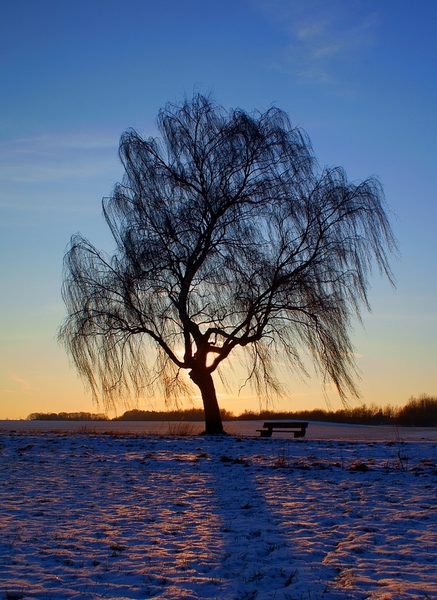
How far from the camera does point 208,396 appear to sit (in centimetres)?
1842

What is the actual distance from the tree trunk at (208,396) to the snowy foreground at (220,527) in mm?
6075

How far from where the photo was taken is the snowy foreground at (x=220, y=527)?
5004mm

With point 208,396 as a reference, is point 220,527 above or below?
below

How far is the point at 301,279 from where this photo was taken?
1669 centimetres

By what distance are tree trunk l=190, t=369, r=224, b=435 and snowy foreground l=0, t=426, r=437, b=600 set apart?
6.07 meters

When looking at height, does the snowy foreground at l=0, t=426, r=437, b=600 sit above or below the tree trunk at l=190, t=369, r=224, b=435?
below

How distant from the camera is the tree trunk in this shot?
18.3m

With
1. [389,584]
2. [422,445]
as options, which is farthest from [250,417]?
[389,584]

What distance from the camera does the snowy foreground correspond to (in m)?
5.00

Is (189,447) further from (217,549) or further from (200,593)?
(200,593)

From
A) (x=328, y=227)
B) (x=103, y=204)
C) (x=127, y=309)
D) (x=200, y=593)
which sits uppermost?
(x=103, y=204)

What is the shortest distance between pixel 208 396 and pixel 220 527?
1163 cm

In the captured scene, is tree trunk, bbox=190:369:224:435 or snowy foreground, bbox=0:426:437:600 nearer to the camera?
snowy foreground, bbox=0:426:437:600

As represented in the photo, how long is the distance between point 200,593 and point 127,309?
13079 millimetres
